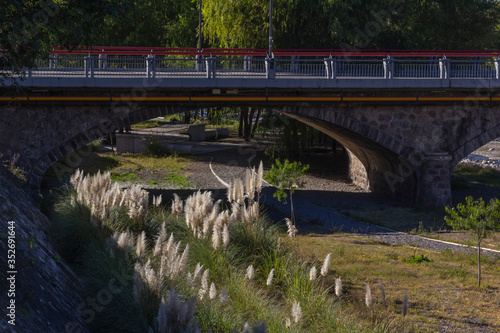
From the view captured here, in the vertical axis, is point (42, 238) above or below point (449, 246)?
above

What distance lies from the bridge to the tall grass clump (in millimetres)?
9313

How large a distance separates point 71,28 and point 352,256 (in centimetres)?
828

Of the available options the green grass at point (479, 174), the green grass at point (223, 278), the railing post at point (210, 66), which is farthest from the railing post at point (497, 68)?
the green grass at point (223, 278)

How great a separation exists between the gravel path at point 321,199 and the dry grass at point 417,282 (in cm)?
149

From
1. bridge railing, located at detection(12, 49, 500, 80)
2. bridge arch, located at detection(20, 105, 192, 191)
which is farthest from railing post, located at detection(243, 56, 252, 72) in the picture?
bridge arch, located at detection(20, 105, 192, 191)

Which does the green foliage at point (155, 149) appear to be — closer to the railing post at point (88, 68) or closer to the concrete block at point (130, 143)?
the concrete block at point (130, 143)

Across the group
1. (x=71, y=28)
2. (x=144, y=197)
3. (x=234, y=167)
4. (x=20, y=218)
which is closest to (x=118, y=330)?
(x=20, y=218)

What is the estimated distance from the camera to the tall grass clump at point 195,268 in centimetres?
675

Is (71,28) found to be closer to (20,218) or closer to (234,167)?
(20,218)

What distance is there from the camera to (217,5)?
32.9 meters

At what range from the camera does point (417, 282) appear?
12.7 meters

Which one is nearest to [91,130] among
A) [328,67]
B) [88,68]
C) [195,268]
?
[88,68]

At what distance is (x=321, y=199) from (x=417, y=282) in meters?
13.1

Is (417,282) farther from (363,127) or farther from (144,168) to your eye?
(144,168)
